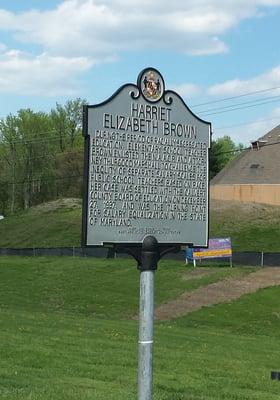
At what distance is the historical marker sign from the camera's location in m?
6.83

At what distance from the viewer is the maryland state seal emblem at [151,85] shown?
706cm

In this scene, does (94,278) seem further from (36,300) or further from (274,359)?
(274,359)

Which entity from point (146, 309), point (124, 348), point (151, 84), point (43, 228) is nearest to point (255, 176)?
point (43, 228)

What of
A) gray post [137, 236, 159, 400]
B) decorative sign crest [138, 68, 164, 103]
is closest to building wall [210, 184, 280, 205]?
decorative sign crest [138, 68, 164, 103]

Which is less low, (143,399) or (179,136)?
(179,136)

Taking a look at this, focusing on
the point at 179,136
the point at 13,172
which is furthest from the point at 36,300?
the point at 13,172

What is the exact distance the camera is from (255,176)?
190 feet

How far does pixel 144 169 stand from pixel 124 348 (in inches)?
322

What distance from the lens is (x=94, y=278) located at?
37.5 m

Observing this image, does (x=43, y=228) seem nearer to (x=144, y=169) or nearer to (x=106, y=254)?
(x=106, y=254)

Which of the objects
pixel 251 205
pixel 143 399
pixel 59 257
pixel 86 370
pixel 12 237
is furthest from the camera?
pixel 12 237

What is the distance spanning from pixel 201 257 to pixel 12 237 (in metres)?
26.3

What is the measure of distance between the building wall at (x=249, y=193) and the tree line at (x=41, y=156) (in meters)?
22.8

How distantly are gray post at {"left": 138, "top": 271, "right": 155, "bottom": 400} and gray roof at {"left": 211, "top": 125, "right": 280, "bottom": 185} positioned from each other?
50.6 meters
